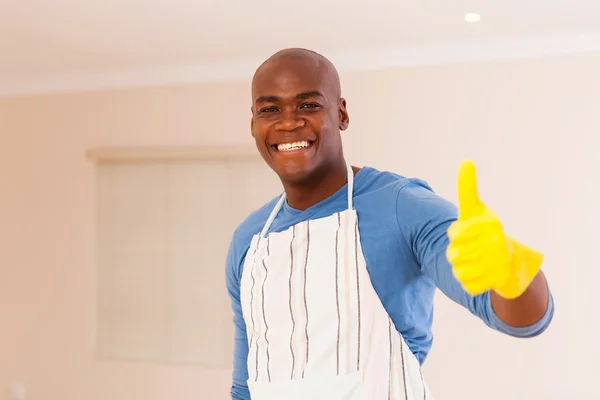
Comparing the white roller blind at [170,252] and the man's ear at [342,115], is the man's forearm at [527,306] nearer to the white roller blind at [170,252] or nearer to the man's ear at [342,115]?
the man's ear at [342,115]

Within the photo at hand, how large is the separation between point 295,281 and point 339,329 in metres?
0.11

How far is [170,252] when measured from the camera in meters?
4.78

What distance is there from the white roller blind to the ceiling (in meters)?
0.62

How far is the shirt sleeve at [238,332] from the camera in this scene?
1.45 meters

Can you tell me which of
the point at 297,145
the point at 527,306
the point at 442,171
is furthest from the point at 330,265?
the point at 442,171

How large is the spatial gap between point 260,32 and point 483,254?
120 inches

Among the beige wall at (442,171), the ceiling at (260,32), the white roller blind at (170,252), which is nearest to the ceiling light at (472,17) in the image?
the ceiling at (260,32)

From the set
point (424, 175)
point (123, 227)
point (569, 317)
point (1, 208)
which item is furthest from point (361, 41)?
point (1, 208)

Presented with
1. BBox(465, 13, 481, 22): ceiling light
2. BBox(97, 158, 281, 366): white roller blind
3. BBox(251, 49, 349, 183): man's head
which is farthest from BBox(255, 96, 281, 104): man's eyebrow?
BBox(97, 158, 281, 366): white roller blind

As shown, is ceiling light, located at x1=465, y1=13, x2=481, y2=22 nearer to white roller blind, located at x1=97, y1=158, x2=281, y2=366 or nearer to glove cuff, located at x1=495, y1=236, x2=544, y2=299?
white roller blind, located at x1=97, y1=158, x2=281, y2=366

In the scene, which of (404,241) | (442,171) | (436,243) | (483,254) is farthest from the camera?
(442,171)

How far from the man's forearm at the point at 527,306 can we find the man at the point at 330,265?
195 millimetres

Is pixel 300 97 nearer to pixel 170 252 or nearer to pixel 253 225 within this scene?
pixel 253 225

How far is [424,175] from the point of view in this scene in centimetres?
407
